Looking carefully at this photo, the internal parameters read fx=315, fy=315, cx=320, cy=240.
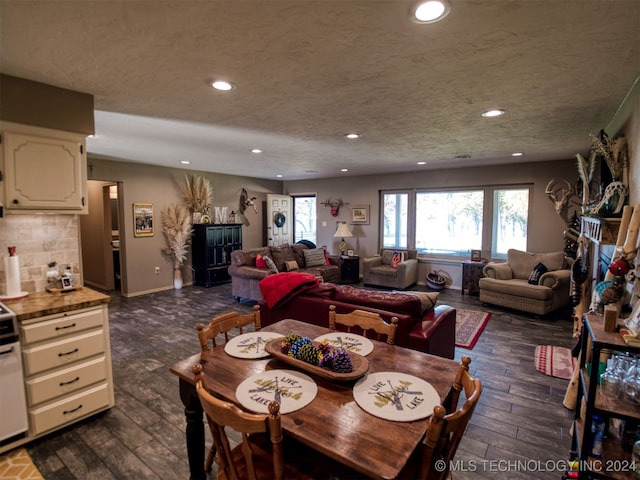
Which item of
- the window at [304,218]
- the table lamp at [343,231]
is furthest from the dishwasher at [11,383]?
the window at [304,218]

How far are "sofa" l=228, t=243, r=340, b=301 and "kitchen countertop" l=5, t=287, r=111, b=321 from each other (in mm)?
2681

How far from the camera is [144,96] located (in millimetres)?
2469

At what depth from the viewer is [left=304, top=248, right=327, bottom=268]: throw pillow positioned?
6566mm

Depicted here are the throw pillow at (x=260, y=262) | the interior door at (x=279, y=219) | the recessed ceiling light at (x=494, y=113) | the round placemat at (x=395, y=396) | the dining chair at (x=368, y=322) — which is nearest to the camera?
the round placemat at (x=395, y=396)

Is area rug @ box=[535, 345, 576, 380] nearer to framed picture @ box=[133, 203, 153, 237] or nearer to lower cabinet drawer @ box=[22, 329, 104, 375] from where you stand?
lower cabinet drawer @ box=[22, 329, 104, 375]

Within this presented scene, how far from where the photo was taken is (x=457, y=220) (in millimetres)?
6574

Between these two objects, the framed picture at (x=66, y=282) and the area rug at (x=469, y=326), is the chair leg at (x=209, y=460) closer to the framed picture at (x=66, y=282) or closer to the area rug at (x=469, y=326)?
the framed picture at (x=66, y=282)

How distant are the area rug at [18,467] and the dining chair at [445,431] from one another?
7.20 ft

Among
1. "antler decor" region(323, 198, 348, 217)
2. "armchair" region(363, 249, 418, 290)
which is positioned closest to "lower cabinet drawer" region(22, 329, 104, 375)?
"armchair" region(363, 249, 418, 290)

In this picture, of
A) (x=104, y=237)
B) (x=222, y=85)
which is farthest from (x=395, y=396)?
(x=104, y=237)

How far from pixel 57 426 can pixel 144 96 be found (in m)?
2.48

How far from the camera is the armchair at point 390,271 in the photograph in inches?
249

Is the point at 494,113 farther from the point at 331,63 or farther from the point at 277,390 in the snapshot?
the point at 277,390

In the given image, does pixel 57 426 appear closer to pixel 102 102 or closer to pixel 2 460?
pixel 2 460
